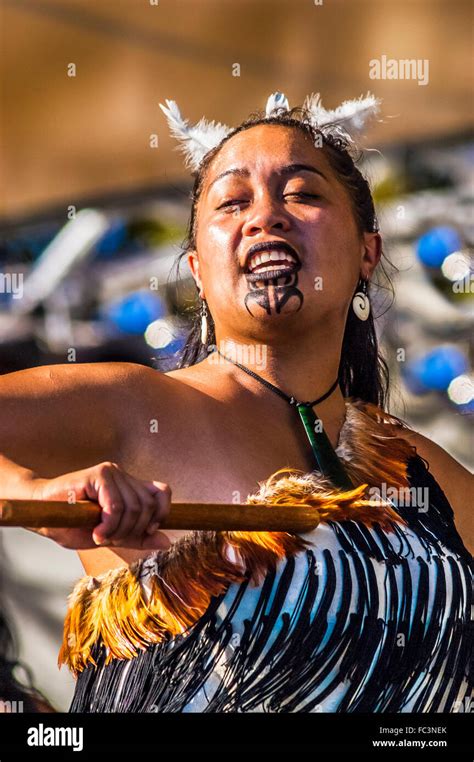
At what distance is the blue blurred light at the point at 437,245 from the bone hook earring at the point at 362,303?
0.50 m

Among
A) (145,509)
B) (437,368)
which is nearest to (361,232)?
(437,368)

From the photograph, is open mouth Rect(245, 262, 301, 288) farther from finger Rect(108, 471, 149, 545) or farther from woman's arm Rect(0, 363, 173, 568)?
finger Rect(108, 471, 149, 545)

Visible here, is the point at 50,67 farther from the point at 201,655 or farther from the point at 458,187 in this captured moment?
the point at 201,655

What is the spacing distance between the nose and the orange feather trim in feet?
1.29

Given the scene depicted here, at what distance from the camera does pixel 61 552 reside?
230 centimetres

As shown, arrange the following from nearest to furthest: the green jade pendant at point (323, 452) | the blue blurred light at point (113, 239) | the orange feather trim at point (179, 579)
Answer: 1. the orange feather trim at point (179, 579)
2. the green jade pendant at point (323, 452)
3. the blue blurred light at point (113, 239)

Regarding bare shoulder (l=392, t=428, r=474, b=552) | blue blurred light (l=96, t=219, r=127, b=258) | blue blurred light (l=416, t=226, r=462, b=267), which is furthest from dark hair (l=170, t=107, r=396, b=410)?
blue blurred light (l=416, t=226, r=462, b=267)

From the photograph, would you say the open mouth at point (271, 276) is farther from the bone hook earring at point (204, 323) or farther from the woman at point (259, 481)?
the bone hook earring at point (204, 323)

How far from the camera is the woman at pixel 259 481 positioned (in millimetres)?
1436

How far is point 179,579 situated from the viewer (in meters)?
1.44

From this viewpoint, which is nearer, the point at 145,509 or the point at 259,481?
the point at 145,509

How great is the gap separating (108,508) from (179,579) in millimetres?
324

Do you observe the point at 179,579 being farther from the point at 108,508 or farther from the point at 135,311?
the point at 135,311

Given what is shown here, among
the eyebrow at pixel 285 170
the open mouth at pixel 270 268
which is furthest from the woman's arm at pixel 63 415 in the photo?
the eyebrow at pixel 285 170
